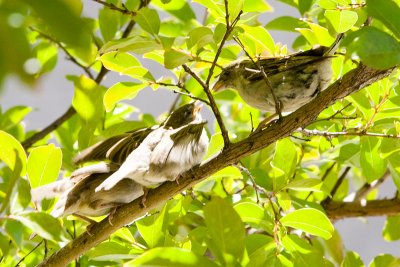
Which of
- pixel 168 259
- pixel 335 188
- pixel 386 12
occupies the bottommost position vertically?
pixel 335 188

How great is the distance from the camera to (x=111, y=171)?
109cm

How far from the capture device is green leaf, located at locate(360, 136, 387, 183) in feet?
3.54

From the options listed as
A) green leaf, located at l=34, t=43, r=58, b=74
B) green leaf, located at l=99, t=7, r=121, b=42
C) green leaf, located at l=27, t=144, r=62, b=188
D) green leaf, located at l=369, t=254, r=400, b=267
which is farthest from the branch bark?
green leaf, located at l=34, t=43, r=58, b=74

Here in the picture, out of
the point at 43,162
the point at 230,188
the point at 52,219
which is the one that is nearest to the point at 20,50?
the point at 52,219

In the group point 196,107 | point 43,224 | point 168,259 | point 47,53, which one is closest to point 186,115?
point 196,107

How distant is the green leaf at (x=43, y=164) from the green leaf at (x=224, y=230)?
1.40ft

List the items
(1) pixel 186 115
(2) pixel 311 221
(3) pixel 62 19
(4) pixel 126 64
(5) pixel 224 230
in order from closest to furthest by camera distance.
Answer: (3) pixel 62 19 → (5) pixel 224 230 → (2) pixel 311 221 → (4) pixel 126 64 → (1) pixel 186 115

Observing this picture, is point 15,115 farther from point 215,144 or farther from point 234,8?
point 234,8

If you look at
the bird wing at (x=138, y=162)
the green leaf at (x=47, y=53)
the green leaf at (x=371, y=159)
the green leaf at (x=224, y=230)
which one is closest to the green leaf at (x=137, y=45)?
the bird wing at (x=138, y=162)

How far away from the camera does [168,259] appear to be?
553mm

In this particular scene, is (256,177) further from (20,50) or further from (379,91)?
(20,50)

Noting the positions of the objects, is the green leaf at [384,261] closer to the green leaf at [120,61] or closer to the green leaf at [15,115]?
the green leaf at [120,61]

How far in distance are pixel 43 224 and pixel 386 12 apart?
461mm

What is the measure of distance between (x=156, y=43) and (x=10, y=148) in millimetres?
272
